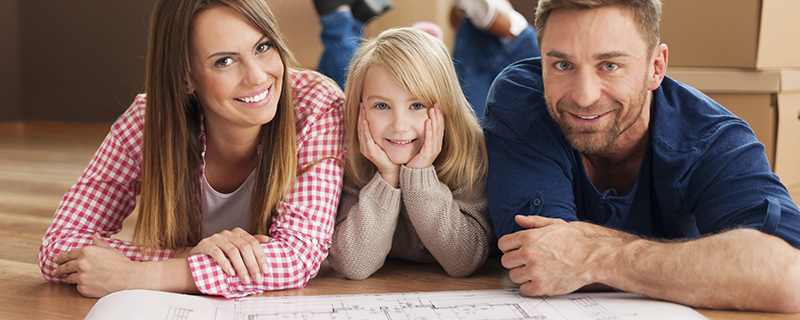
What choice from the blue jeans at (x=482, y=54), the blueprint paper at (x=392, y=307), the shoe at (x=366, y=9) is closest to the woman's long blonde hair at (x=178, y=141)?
the blueprint paper at (x=392, y=307)

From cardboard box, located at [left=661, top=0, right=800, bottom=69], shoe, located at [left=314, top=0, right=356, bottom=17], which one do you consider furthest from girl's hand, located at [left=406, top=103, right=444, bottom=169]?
shoe, located at [left=314, top=0, right=356, bottom=17]

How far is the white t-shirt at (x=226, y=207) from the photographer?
140cm

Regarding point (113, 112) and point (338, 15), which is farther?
point (113, 112)

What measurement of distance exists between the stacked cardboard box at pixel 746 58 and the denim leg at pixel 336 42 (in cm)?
128

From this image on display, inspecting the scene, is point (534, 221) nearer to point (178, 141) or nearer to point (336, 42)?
point (178, 141)

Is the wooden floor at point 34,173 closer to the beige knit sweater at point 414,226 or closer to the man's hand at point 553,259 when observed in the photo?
the beige knit sweater at point 414,226

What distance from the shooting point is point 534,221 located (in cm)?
111

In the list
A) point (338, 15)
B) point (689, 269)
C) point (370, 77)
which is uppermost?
point (338, 15)

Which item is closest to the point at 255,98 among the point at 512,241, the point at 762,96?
the point at 512,241

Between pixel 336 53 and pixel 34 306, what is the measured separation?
1764mm

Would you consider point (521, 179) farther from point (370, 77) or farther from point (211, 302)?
point (211, 302)

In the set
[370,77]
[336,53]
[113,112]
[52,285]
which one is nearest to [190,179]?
[52,285]

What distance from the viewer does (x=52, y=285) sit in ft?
4.17

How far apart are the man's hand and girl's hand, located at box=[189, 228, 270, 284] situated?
0.45 meters
